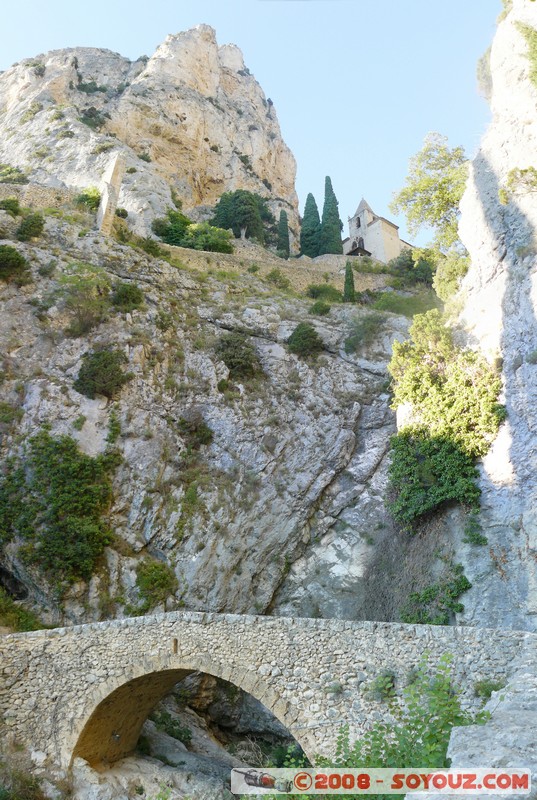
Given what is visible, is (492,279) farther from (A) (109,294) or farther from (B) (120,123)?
(B) (120,123)

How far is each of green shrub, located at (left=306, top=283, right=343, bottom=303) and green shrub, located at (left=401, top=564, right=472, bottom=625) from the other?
21.0 meters

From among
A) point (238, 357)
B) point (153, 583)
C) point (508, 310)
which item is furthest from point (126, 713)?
point (508, 310)

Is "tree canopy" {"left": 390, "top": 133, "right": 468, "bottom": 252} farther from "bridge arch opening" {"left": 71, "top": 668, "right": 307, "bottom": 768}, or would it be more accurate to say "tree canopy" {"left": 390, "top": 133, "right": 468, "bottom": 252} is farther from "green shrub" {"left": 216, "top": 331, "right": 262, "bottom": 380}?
"bridge arch opening" {"left": 71, "top": 668, "right": 307, "bottom": 768}

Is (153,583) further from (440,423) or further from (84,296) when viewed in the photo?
(84,296)

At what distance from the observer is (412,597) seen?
15.3 metres

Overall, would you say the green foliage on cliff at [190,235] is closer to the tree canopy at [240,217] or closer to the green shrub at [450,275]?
the tree canopy at [240,217]

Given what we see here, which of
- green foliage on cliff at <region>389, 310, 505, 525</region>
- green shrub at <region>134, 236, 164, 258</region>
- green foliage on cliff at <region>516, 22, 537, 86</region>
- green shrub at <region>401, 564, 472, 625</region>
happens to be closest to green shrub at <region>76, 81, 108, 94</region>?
Answer: green shrub at <region>134, 236, 164, 258</region>

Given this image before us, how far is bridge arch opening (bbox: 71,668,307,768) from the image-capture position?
1085 centimetres

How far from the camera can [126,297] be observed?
23.6 m

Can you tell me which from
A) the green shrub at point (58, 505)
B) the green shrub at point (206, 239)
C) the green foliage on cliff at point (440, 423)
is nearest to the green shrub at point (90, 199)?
the green shrub at point (206, 239)

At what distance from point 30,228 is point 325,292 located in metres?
16.3

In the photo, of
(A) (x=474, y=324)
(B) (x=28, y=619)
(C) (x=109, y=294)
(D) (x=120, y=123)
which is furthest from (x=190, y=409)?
(D) (x=120, y=123)

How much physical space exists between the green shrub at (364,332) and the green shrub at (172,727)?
15.1 meters

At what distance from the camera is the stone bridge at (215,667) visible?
10.2 metres
